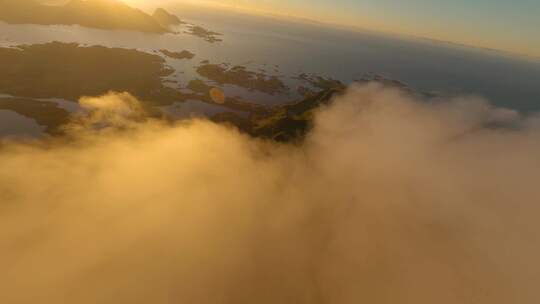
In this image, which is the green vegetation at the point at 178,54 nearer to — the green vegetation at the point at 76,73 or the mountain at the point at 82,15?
the green vegetation at the point at 76,73

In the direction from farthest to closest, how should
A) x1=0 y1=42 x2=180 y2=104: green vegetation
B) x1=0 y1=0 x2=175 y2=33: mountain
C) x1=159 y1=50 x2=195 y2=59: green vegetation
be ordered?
x1=0 y1=0 x2=175 y2=33: mountain, x1=159 y1=50 x2=195 y2=59: green vegetation, x1=0 y1=42 x2=180 y2=104: green vegetation


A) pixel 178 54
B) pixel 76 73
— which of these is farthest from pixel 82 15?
pixel 76 73

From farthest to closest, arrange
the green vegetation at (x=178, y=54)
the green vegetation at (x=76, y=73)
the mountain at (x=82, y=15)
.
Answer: the mountain at (x=82, y=15) → the green vegetation at (x=178, y=54) → the green vegetation at (x=76, y=73)

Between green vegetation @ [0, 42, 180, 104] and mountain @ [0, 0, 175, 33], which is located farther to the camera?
mountain @ [0, 0, 175, 33]

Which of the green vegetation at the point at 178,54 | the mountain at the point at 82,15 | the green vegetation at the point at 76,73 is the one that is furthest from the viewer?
the mountain at the point at 82,15

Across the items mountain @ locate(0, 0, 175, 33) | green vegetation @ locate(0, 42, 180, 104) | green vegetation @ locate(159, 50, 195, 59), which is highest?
mountain @ locate(0, 0, 175, 33)

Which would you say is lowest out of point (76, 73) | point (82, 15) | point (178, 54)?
point (76, 73)

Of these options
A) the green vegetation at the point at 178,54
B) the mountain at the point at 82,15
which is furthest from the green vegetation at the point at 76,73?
the mountain at the point at 82,15

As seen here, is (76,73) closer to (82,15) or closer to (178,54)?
(178,54)

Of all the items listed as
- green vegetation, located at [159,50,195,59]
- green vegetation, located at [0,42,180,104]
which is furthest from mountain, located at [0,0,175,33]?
green vegetation, located at [0,42,180,104]

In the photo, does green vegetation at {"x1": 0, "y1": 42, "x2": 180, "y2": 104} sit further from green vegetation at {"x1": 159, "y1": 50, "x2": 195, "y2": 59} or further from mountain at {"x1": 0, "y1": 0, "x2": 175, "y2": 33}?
mountain at {"x1": 0, "y1": 0, "x2": 175, "y2": 33}
